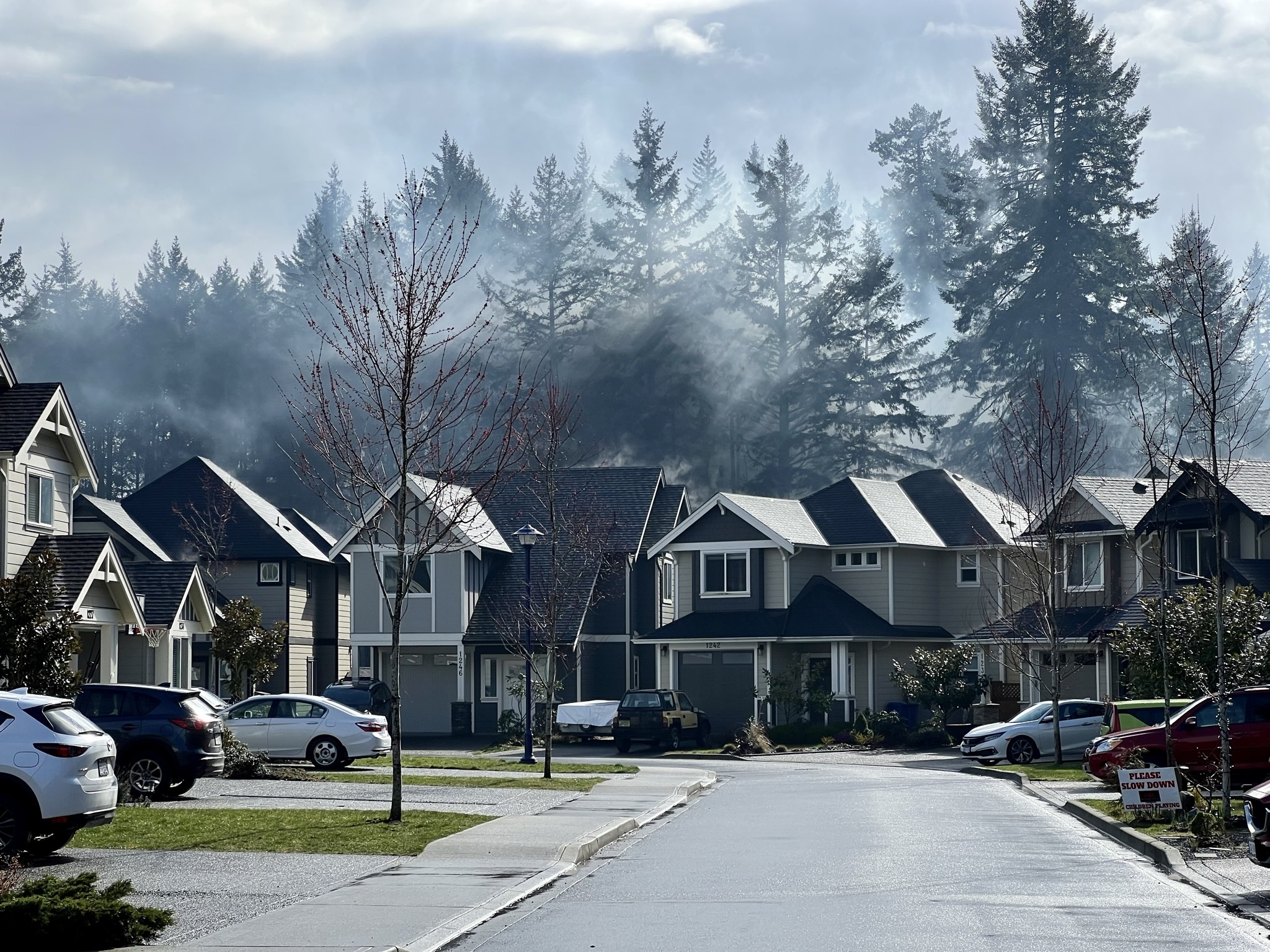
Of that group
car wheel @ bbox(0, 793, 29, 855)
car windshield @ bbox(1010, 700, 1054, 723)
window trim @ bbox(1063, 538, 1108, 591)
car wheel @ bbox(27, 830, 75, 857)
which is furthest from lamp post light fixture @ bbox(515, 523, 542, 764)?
window trim @ bbox(1063, 538, 1108, 591)

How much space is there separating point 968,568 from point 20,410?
31595 millimetres

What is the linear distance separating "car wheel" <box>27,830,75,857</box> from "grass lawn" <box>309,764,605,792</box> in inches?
439

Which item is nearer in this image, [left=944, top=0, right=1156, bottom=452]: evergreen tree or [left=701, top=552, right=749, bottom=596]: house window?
[left=701, top=552, right=749, bottom=596]: house window

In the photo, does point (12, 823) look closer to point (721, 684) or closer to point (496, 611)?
point (496, 611)

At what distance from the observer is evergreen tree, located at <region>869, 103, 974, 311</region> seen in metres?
99.4

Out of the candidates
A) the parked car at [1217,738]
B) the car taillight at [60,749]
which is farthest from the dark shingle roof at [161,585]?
the car taillight at [60,749]

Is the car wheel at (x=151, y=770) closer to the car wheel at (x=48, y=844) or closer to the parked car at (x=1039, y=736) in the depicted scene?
the car wheel at (x=48, y=844)

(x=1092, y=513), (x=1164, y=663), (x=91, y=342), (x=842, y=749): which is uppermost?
(x=91, y=342)

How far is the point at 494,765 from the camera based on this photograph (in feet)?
114

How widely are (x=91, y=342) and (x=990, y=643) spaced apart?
69.1 meters

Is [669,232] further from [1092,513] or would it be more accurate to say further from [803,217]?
[1092,513]

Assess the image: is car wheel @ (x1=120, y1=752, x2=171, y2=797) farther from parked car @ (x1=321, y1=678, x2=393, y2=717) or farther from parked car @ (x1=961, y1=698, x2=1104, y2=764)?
parked car @ (x1=321, y1=678, x2=393, y2=717)

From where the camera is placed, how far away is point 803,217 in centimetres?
8600

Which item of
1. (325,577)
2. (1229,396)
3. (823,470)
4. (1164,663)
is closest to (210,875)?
(1164,663)
